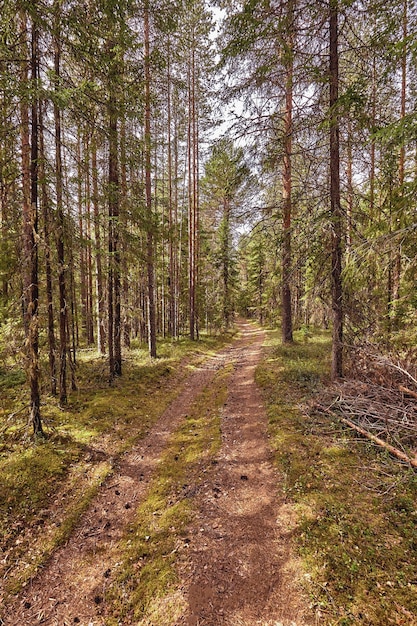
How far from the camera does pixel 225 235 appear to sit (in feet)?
88.7

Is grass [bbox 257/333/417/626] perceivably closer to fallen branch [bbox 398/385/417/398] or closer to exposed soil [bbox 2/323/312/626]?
exposed soil [bbox 2/323/312/626]

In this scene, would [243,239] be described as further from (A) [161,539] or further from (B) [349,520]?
(A) [161,539]

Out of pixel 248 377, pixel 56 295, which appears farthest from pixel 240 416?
pixel 56 295

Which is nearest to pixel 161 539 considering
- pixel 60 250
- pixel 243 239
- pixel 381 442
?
pixel 381 442

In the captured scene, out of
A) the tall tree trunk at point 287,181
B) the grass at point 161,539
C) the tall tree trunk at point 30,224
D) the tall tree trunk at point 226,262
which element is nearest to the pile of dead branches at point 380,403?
the grass at point 161,539

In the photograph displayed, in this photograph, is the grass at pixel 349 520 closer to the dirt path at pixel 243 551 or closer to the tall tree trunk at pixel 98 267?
the dirt path at pixel 243 551

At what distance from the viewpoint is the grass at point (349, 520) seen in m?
3.10

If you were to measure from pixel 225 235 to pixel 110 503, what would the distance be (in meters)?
24.7

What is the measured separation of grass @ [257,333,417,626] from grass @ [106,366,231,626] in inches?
68.2

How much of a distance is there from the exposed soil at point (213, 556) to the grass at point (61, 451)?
346 mm

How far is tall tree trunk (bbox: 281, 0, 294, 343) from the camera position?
24.9 ft

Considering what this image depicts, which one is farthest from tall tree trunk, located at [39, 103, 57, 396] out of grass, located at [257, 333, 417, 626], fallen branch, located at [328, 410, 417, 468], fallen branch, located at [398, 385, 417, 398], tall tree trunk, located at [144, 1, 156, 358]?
fallen branch, located at [398, 385, 417, 398]

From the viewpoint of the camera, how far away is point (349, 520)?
4.13 meters

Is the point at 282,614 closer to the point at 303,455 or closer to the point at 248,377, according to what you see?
the point at 303,455
